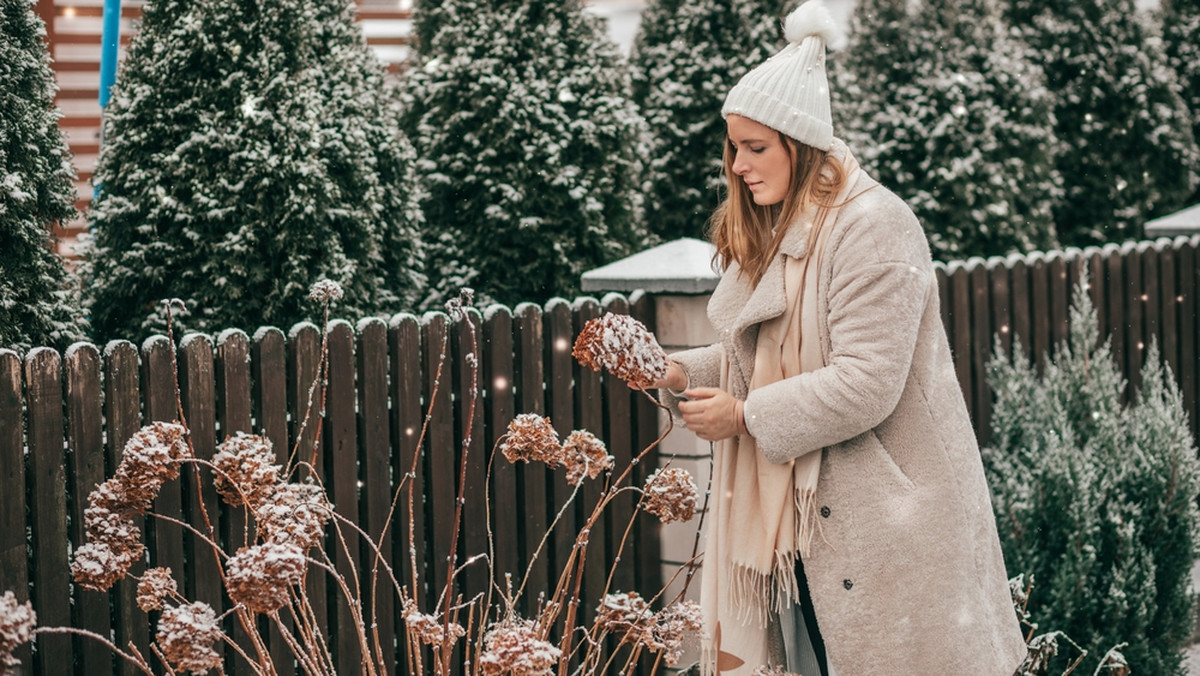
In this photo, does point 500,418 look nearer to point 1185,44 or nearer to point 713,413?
point 713,413

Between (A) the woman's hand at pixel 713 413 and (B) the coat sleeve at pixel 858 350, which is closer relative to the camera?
(B) the coat sleeve at pixel 858 350

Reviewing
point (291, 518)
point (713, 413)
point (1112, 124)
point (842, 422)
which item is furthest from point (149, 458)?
point (1112, 124)

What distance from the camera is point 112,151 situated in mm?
4426

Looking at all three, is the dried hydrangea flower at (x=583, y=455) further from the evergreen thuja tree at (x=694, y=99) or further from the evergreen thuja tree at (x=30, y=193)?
the evergreen thuja tree at (x=694, y=99)

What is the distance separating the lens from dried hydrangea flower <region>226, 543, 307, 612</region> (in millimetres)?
2033

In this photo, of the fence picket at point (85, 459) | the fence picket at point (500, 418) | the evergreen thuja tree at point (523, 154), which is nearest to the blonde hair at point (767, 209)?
the fence picket at point (500, 418)

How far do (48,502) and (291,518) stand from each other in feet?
3.03

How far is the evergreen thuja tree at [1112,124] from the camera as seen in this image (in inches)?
369

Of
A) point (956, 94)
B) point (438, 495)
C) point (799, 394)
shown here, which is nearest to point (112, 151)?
point (438, 495)

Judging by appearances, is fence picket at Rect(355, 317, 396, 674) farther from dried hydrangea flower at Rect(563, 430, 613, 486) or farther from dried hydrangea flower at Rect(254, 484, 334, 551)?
dried hydrangea flower at Rect(563, 430, 613, 486)

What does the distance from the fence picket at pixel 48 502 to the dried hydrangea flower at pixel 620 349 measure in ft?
4.24

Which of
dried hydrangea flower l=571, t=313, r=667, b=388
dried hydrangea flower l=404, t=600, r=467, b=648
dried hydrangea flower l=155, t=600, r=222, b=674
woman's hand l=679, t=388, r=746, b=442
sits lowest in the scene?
dried hydrangea flower l=404, t=600, r=467, b=648

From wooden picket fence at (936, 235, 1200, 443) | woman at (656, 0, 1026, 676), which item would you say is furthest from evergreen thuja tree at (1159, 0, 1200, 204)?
woman at (656, 0, 1026, 676)

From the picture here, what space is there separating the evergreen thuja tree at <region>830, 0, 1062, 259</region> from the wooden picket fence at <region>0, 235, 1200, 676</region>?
A: 4.22 m
